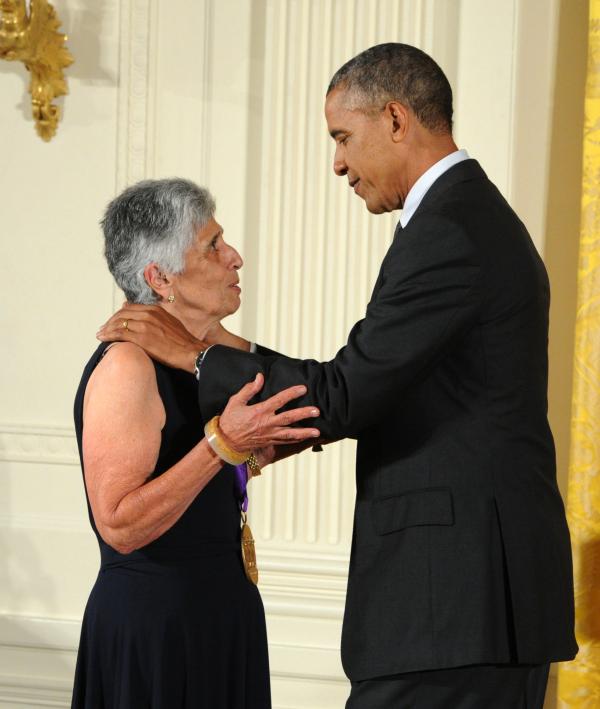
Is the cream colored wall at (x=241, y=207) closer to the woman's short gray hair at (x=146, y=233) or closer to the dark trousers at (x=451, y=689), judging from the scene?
the woman's short gray hair at (x=146, y=233)

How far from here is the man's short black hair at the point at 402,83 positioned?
1988mm

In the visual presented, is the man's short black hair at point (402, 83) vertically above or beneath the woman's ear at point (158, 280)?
above

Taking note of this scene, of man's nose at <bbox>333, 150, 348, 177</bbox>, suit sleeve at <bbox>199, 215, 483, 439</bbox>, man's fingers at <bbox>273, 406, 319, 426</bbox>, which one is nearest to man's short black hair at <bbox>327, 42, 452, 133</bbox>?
man's nose at <bbox>333, 150, 348, 177</bbox>

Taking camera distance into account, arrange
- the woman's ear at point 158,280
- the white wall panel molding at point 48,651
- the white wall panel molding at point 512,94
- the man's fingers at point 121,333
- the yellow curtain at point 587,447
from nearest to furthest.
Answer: the man's fingers at point 121,333
the woman's ear at point 158,280
the yellow curtain at point 587,447
the white wall panel molding at point 512,94
the white wall panel molding at point 48,651

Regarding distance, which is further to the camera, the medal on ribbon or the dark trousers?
the medal on ribbon

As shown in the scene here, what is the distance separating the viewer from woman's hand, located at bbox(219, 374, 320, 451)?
1.90 meters

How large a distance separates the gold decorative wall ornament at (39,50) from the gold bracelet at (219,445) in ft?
6.77

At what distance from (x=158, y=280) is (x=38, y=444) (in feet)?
5.84

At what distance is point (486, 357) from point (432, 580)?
39 centimetres

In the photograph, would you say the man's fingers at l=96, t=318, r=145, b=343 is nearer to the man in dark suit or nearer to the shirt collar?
the man in dark suit

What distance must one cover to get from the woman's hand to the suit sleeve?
0.13ft

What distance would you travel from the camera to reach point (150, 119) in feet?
12.2

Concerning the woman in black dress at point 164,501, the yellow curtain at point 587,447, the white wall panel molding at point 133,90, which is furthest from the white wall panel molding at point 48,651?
the white wall panel molding at point 133,90

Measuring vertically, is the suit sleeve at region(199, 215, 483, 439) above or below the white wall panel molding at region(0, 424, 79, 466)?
above
